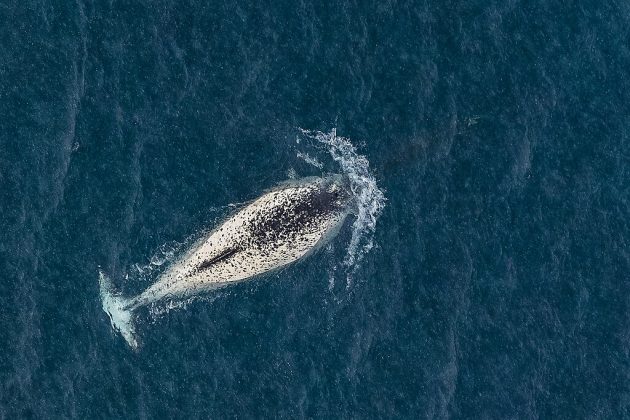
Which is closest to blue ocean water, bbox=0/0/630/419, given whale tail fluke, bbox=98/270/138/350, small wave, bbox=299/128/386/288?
small wave, bbox=299/128/386/288

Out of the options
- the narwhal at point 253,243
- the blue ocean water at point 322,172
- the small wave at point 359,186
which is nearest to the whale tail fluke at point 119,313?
the narwhal at point 253,243

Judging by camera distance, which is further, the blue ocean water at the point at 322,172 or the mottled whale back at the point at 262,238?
the blue ocean water at the point at 322,172

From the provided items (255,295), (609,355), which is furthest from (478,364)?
(255,295)

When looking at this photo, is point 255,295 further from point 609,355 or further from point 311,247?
point 609,355

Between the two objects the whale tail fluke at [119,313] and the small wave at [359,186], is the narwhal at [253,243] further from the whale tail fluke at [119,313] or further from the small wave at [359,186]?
the small wave at [359,186]

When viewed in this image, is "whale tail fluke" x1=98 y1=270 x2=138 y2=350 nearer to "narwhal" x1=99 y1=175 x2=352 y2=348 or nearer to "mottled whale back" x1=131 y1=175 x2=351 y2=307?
"narwhal" x1=99 y1=175 x2=352 y2=348

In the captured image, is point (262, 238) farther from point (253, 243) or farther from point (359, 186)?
point (359, 186)
